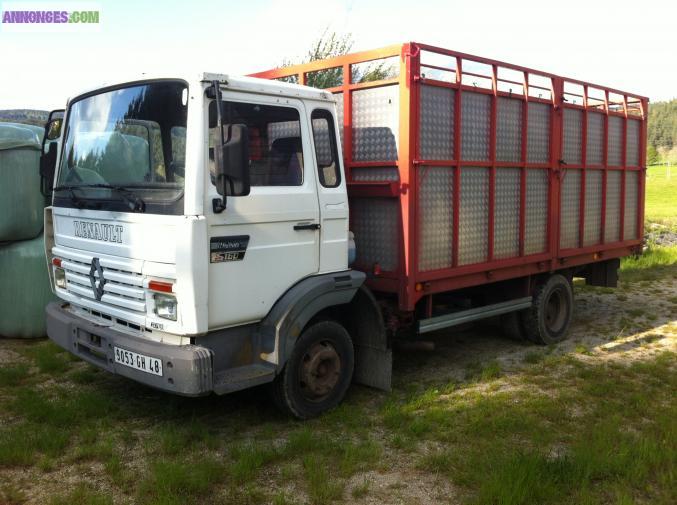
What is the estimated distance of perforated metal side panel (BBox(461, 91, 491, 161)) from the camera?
567 cm

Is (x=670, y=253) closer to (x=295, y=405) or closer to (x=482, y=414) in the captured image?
(x=482, y=414)

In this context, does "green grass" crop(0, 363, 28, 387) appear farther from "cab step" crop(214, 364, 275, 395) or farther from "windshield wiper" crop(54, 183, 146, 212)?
"cab step" crop(214, 364, 275, 395)

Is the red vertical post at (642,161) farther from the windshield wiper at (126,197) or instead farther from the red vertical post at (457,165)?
the windshield wiper at (126,197)

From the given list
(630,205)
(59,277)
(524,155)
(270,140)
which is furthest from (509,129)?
(59,277)

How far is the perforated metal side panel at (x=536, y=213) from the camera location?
6.56 meters

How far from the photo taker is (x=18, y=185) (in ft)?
23.3

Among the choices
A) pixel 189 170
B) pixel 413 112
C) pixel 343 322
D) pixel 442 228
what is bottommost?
pixel 343 322

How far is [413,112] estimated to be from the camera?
5.05 meters

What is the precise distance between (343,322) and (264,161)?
5.25 feet

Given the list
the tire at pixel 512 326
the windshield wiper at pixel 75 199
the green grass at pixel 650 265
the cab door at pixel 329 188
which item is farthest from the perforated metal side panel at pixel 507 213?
the green grass at pixel 650 265

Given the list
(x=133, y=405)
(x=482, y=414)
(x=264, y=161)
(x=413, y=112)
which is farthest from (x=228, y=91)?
(x=482, y=414)

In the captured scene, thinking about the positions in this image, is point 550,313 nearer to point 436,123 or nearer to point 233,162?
point 436,123

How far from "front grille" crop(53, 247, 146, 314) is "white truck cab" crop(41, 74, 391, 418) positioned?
0.01 m

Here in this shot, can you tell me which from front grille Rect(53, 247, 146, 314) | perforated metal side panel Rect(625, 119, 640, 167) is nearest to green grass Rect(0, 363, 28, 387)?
front grille Rect(53, 247, 146, 314)
